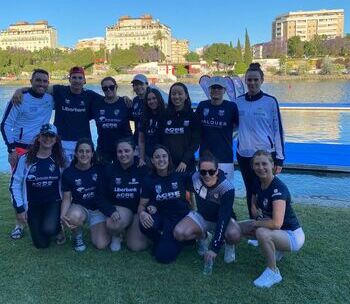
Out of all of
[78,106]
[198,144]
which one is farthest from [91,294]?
[78,106]

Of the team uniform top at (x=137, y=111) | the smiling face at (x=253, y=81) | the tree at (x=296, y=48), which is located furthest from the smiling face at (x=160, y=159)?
the tree at (x=296, y=48)

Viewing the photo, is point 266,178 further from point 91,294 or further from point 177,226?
point 91,294

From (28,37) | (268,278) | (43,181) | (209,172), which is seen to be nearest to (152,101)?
(209,172)

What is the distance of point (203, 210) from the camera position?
12.3 feet

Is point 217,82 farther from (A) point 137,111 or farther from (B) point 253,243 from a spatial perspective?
(B) point 253,243

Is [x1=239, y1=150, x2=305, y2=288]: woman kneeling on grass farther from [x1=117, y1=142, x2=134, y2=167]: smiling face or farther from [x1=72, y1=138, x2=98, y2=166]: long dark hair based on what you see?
[x1=72, y1=138, x2=98, y2=166]: long dark hair

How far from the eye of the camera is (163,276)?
3457 mm

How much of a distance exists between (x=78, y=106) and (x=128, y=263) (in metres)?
1.96

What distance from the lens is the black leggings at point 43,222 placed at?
4082mm

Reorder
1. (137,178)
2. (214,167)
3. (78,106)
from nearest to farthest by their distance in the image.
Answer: (214,167) < (137,178) < (78,106)

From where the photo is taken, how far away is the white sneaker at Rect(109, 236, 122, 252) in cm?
402

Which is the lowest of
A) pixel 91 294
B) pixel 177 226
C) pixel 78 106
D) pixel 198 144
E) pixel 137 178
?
pixel 91 294

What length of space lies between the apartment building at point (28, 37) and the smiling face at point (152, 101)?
505 feet

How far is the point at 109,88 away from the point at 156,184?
1.43 m
